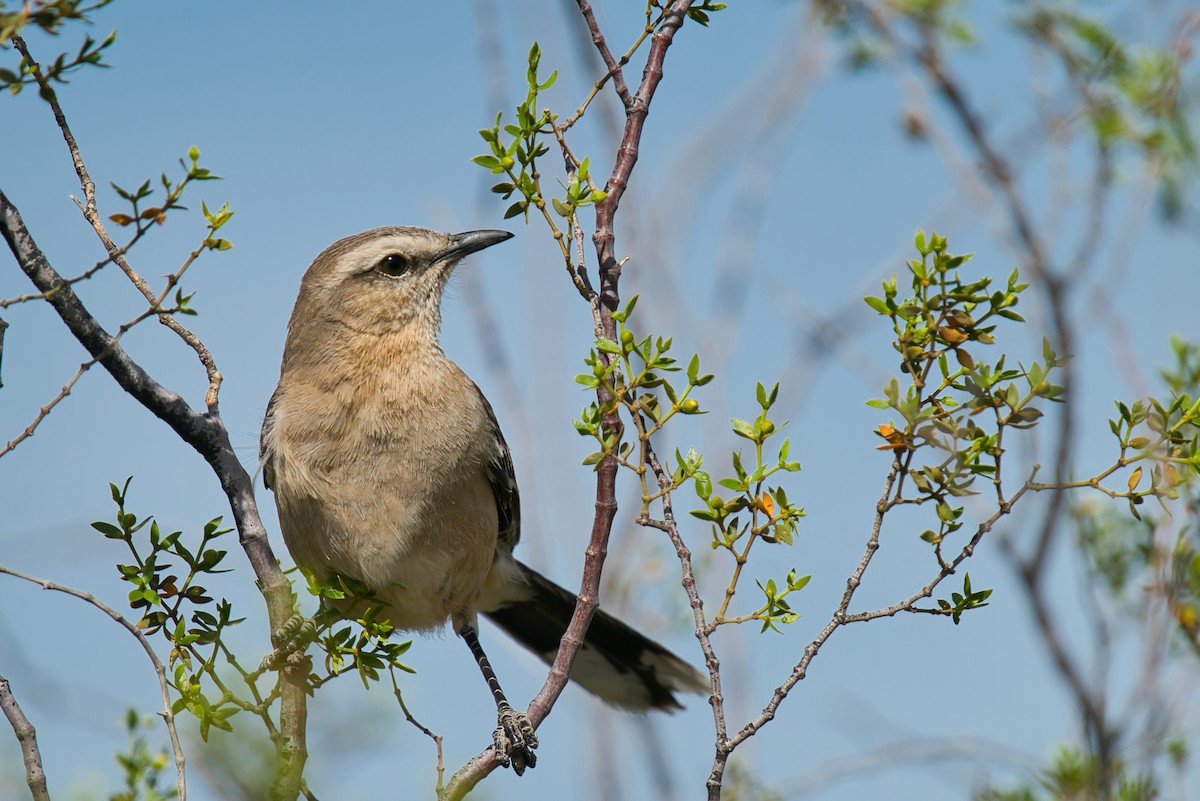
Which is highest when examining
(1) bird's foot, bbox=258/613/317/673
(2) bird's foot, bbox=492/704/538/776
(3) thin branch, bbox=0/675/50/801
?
(2) bird's foot, bbox=492/704/538/776

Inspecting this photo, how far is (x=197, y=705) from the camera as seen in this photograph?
3.16m

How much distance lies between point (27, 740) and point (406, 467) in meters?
2.14

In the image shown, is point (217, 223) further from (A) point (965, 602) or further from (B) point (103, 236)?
(A) point (965, 602)

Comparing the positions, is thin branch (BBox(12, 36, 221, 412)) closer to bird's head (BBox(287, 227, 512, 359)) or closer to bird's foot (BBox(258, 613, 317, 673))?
bird's foot (BBox(258, 613, 317, 673))

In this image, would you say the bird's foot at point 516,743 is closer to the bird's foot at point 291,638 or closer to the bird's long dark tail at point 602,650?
the bird's foot at point 291,638

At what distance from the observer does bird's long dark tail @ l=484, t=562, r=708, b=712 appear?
5.84m

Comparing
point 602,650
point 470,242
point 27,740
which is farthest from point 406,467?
point 27,740

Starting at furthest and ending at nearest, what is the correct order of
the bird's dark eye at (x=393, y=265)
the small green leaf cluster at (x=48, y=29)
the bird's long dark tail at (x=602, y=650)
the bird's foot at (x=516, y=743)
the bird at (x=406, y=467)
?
the bird's long dark tail at (x=602, y=650) < the bird's dark eye at (x=393, y=265) < the bird at (x=406, y=467) < the bird's foot at (x=516, y=743) < the small green leaf cluster at (x=48, y=29)

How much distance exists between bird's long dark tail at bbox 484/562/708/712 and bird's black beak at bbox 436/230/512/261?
5.28 ft

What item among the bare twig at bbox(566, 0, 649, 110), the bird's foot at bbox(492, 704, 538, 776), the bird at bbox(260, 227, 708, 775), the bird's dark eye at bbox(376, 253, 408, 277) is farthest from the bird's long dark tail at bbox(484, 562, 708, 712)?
the bare twig at bbox(566, 0, 649, 110)

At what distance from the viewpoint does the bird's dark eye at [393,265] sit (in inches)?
219

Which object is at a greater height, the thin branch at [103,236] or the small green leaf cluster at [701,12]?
the small green leaf cluster at [701,12]

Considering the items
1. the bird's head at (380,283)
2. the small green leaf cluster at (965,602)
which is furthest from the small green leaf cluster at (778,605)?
the bird's head at (380,283)

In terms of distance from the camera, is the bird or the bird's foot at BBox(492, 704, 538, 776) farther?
the bird
